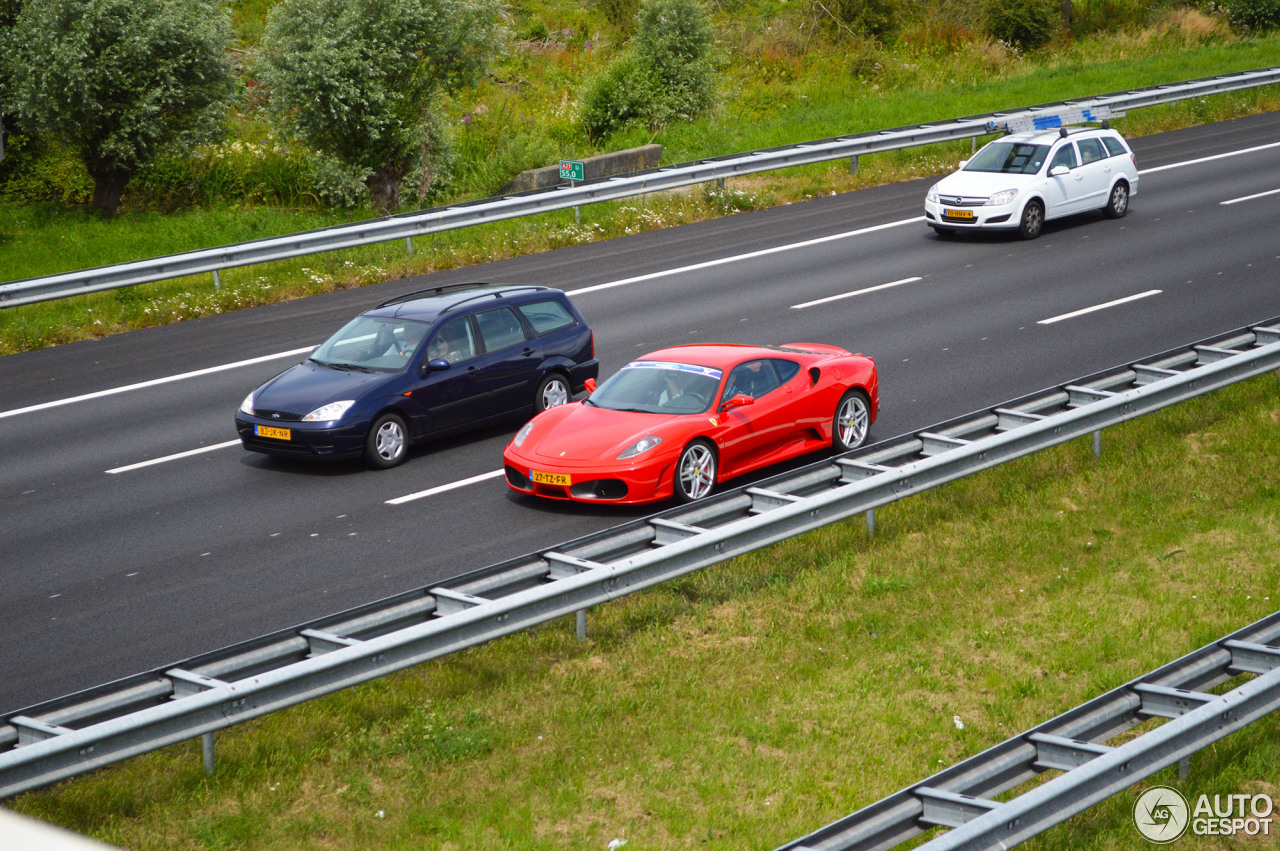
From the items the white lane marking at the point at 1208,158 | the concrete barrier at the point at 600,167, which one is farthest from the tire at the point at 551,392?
the white lane marking at the point at 1208,158

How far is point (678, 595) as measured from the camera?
408 inches

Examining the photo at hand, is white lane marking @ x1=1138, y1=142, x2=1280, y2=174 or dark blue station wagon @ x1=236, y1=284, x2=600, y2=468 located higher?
white lane marking @ x1=1138, y1=142, x2=1280, y2=174

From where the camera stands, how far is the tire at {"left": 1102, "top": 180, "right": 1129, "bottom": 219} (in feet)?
80.8

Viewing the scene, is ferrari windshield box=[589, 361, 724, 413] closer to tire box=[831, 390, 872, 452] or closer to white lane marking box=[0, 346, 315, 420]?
tire box=[831, 390, 872, 452]

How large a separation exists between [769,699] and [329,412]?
6.56 m

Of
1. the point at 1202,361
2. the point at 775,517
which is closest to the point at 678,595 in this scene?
the point at 775,517

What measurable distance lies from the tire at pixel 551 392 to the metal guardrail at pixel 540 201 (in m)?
9.17

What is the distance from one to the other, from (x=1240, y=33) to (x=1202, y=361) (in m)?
36.6

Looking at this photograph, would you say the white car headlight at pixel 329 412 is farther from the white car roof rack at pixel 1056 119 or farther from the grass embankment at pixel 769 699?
the white car roof rack at pixel 1056 119

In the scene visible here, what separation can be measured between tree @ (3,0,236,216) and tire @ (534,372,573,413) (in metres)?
16.4

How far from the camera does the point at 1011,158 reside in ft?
79.0

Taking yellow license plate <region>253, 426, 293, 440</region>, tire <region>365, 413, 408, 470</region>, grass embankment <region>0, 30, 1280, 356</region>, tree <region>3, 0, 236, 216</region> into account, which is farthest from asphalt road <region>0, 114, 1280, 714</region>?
tree <region>3, 0, 236, 216</region>

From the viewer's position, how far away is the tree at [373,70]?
93.2ft

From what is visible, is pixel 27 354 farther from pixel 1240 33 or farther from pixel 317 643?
pixel 1240 33
